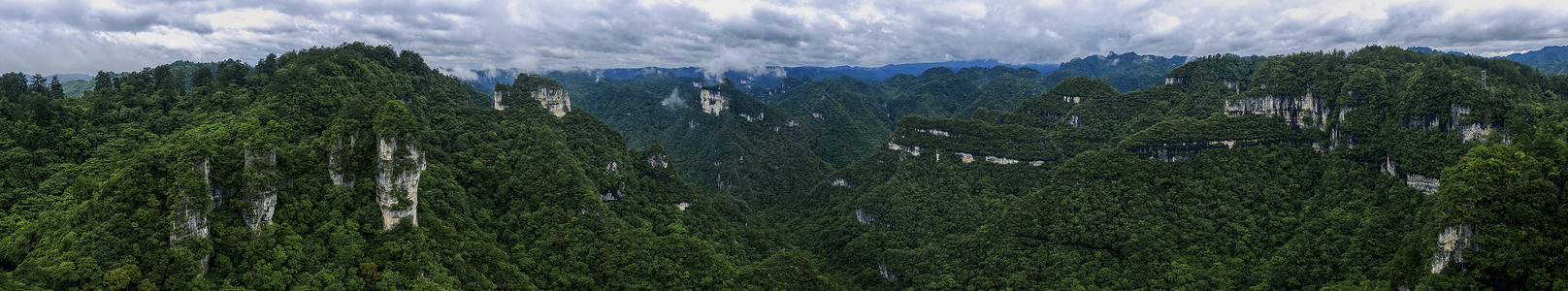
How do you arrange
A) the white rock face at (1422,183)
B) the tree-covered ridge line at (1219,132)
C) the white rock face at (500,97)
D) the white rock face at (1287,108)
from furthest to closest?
the white rock face at (500,97), the tree-covered ridge line at (1219,132), the white rock face at (1287,108), the white rock face at (1422,183)

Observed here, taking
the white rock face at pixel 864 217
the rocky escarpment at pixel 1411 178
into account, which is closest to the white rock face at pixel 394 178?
the white rock face at pixel 864 217

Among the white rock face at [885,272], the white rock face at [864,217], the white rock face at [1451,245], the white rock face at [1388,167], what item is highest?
the white rock face at [1388,167]

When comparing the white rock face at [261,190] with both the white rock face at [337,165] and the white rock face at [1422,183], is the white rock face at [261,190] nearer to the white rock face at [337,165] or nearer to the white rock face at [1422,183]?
the white rock face at [337,165]

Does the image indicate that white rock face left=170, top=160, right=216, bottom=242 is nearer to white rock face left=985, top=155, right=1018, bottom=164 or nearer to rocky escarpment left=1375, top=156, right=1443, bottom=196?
rocky escarpment left=1375, top=156, right=1443, bottom=196

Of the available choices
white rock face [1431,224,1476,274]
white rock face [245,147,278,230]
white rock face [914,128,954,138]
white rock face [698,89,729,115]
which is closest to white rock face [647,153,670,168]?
white rock face [914,128,954,138]

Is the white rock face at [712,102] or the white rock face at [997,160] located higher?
the white rock face at [712,102]

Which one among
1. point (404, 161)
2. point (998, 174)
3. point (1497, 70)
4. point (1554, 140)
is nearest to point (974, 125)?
point (998, 174)
